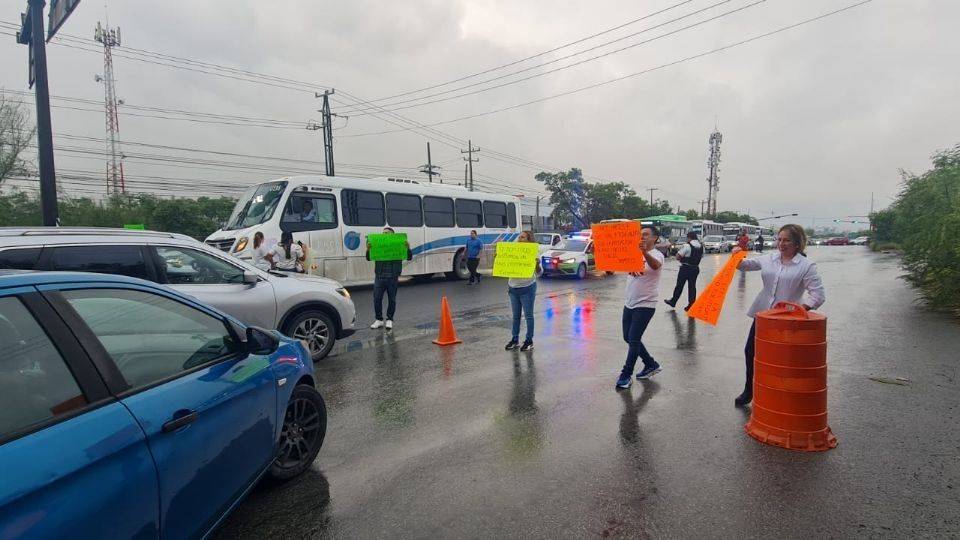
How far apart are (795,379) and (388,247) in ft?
20.3

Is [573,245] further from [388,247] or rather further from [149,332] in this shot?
[149,332]

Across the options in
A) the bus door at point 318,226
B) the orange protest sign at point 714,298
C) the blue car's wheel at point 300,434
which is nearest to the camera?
the blue car's wheel at point 300,434

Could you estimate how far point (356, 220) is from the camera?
49.1 ft

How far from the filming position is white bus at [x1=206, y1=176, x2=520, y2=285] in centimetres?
1322

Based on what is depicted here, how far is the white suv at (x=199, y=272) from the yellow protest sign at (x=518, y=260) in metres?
2.22

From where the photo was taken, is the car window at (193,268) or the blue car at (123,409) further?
the car window at (193,268)

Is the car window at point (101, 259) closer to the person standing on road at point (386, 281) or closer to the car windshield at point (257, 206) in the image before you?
the person standing on road at point (386, 281)

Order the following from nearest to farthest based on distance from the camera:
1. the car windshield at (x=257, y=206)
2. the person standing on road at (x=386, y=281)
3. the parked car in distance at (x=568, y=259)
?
the person standing on road at (x=386, y=281) → the car windshield at (x=257, y=206) → the parked car in distance at (x=568, y=259)

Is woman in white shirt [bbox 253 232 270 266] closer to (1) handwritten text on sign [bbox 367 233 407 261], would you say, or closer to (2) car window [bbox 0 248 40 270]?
(1) handwritten text on sign [bbox 367 233 407 261]

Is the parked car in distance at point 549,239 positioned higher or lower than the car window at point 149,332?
higher

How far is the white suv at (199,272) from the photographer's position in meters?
4.40

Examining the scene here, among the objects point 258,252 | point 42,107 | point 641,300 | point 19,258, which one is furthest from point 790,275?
point 42,107

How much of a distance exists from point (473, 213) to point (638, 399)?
14715 millimetres

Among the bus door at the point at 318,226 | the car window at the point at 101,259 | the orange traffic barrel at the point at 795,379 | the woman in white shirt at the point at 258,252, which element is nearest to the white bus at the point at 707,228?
the bus door at the point at 318,226
